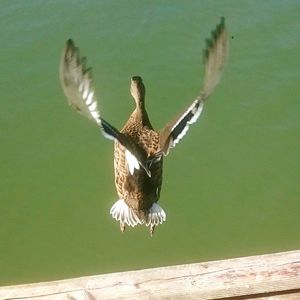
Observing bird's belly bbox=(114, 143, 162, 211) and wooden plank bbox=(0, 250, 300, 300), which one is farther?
bird's belly bbox=(114, 143, 162, 211)

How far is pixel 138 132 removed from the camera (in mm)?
3336

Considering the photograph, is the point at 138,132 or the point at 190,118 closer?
the point at 190,118

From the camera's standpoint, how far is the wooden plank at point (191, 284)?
241 cm

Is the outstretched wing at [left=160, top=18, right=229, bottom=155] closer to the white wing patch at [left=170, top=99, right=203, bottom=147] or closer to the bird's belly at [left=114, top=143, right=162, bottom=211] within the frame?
the white wing patch at [left=170, top=99, right=203, bottom=147]

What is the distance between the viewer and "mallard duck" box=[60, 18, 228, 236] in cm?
239

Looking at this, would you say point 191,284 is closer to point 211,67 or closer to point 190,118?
point 190,118

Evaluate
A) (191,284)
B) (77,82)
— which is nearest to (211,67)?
(77,82)

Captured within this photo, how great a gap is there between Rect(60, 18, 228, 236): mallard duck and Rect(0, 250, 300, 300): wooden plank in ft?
1.81

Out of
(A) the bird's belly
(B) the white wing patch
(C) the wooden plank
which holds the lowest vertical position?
(C) the wooden plank

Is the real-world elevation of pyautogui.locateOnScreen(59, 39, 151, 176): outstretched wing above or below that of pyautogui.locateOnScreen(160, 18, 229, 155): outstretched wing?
below

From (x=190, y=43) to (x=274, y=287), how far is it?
13.1 feet

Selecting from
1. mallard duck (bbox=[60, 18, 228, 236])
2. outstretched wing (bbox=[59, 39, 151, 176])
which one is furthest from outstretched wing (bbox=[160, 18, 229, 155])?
outstretched wing (bbox=[59, 39, 151, 176])

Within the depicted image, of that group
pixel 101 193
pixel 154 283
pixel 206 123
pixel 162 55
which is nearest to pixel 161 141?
pixel 154 283

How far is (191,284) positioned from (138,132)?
3.61ft
